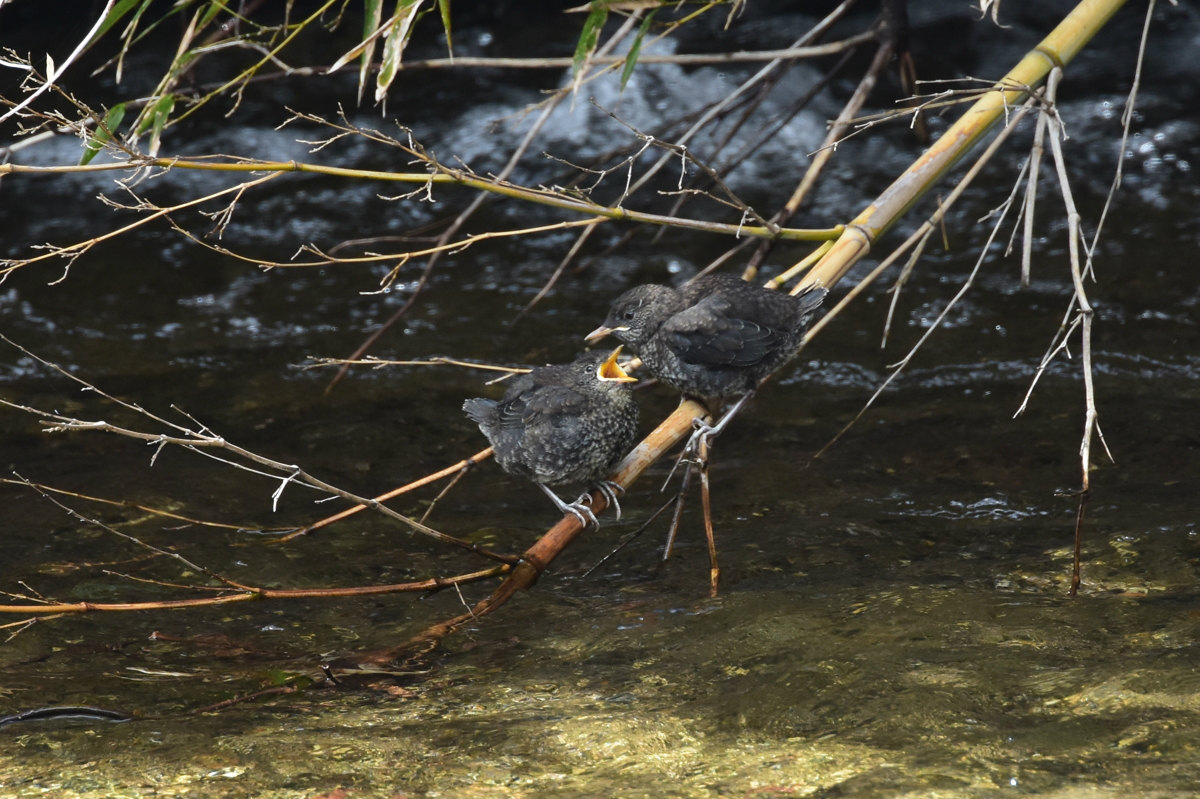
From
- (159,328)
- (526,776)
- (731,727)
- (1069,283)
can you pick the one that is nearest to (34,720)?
(526,776)

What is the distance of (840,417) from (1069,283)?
2034mm

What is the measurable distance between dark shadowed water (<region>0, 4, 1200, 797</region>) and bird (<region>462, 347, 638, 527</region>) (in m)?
0.45

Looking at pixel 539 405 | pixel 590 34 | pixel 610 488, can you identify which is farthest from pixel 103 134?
pixel 610 488

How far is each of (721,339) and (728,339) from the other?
24mm

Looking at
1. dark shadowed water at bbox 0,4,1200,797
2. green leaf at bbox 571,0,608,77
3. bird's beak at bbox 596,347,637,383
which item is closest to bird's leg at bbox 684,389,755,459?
bird's beak at bbox 596,347,637,383

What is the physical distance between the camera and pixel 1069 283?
6602 millimetres

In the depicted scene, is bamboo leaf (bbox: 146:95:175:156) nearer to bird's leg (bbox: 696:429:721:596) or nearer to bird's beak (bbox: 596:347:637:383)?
bird's beak (bbox: 596:347:637:383)

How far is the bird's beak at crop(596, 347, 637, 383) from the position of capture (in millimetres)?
3842

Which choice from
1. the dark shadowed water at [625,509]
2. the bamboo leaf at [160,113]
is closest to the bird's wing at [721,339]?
the dark shadowed water at [625,509]

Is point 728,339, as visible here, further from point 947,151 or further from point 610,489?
point 947,151

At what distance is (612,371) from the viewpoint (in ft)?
12.9

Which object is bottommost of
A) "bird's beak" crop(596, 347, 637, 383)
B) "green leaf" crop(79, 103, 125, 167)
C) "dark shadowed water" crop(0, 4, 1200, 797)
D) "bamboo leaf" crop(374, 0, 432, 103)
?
"dark shadowed water" crop(0, 4, 1200, 797)

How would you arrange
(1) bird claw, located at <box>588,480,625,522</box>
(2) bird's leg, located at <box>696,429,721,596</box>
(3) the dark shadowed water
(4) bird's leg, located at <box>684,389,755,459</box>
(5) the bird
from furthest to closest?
(1) bird claw, located at <box>588,480,625,522</box>, (5) the bird, (4) bird's leg, located at <box>684,389,755,459</box>, (2) bird's leg, located at <box>696,429,721,596</box>, (3) the dark shadowed water

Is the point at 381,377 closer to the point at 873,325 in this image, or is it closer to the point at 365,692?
the point at 873,325
